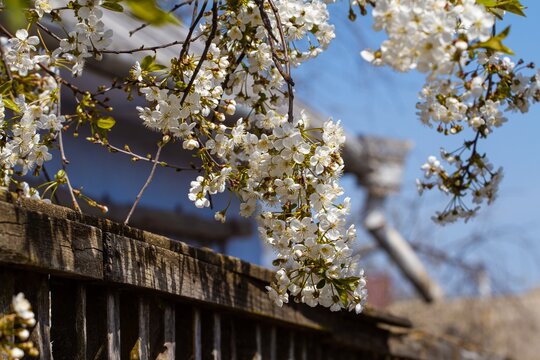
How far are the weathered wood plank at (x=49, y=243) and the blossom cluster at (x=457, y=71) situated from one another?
26.4 inches

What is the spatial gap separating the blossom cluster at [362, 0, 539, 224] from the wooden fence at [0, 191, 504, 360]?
0.64 m

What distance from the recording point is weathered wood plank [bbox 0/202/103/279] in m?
1.73

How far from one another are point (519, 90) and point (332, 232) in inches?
25.0

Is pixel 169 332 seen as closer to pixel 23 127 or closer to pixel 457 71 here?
pixel 23 127

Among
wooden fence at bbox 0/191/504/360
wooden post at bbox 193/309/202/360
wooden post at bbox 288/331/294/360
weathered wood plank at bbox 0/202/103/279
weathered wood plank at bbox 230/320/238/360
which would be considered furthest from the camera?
wooden post at bbox 288/331/294/360

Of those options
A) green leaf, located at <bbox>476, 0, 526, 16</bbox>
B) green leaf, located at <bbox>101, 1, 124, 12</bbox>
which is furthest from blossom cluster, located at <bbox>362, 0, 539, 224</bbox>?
green leaf, located at <bbox>101, 1, 124, 12</bbox>

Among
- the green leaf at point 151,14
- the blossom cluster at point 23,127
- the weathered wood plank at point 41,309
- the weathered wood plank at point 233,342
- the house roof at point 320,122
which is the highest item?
the house roof at point 320,122

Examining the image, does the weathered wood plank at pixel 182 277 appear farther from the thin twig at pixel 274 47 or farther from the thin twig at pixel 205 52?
the thin twig at pixel 274 47

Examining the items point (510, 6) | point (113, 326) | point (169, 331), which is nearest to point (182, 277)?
point (169, 331)

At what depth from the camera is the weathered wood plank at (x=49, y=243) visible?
1.73 meters

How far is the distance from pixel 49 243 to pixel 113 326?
13.9 inches

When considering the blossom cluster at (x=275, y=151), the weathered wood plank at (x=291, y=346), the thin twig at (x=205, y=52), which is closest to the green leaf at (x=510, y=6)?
the blossom cluster at (x=275, y=151)

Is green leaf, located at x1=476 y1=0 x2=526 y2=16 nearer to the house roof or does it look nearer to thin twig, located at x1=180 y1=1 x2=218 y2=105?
thin twig, located at x1=180 y1=1 x2=218 y2=105

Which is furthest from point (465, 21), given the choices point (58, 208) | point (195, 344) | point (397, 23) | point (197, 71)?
point (195, 344)
